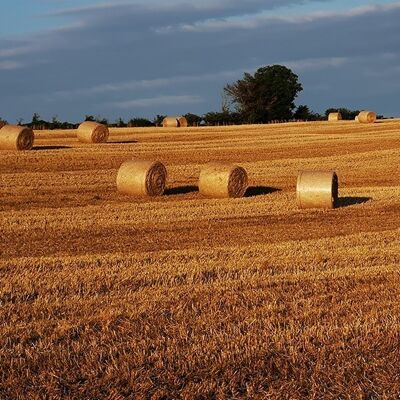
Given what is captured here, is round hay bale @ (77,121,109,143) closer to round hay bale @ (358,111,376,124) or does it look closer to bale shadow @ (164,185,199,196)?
bale shadow @ (164,185,199,196)

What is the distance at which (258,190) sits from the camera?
80.1 ft

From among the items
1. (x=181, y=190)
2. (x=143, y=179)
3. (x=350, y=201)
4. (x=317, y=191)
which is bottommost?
(x=350, y=201)

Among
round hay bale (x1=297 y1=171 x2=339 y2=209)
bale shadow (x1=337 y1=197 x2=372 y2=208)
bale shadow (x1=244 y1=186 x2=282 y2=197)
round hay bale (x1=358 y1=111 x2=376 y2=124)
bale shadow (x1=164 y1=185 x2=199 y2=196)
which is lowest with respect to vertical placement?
bale shadow (x1=337 y1=197 x2=372 y2=208)

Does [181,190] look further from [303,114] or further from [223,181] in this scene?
[303,114]

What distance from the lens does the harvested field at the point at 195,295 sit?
6.09 meters

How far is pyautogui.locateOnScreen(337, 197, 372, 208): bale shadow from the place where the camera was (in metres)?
21.2

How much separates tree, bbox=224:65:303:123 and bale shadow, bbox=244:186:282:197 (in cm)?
5287

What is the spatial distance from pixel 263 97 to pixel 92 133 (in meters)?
46.7

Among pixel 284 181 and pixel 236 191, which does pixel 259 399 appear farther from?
pixel 284 181

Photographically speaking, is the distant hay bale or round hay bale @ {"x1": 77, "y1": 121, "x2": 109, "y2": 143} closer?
round hay bale @ {"x1": 77, "y1": 121, "x2": 109, "y2": 143}

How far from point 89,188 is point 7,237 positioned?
26.8ft

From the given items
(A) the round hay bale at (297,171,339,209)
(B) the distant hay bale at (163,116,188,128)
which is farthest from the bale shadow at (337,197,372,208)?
(B) the distant hay bale at (163,116,188,128)

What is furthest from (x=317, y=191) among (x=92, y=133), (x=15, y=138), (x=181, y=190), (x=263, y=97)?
(x=263, y=97)

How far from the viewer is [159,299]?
8.89 meters
